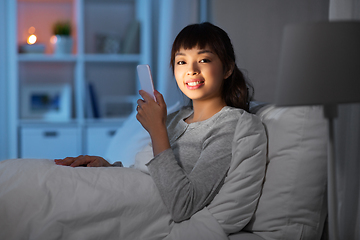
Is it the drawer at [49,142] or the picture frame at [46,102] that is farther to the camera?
the picture frame at [46,102]

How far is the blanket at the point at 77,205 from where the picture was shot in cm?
74

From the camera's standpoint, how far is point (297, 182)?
791mm

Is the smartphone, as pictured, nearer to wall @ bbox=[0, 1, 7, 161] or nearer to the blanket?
the blanket

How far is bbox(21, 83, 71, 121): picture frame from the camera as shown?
2840mm

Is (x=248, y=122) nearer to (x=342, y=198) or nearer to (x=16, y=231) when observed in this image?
(x=342, y=198)

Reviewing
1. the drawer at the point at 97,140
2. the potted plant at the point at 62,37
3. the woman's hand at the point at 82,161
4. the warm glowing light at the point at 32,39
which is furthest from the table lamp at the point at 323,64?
the warm glowing light at the point at 32,39

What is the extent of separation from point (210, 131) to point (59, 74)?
2375 mm

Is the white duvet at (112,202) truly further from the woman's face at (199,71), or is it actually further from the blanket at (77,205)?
the woman's face at (199,71)

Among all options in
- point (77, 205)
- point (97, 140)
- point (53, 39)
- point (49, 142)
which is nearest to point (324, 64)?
Answer: point (77, 205)

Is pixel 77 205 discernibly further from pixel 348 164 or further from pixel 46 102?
pixel 46 102

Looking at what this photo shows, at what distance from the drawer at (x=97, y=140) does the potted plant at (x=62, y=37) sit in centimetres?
68

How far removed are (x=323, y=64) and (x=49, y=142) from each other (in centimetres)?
247

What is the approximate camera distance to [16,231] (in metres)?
0.72

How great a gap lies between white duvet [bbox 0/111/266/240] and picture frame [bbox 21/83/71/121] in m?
2.08
